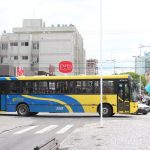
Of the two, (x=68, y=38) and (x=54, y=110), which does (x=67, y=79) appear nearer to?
(x=54, y=110)

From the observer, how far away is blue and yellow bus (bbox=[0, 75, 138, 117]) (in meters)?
34.4

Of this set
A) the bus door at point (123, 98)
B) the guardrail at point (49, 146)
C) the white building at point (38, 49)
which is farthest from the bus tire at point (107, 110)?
the white building at point (38, 49)

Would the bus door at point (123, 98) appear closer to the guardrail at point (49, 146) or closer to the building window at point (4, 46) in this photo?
the guardrail at point (49, 146)

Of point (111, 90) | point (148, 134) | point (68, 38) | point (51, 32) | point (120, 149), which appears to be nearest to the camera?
point (120, 149)

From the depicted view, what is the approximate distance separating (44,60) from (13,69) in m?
46.3

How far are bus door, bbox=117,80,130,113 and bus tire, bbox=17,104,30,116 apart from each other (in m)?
6.75

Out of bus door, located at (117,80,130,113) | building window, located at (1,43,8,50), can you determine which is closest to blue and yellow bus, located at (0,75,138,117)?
bus door, located at (117,80,130,113)

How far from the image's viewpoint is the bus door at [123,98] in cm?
3431

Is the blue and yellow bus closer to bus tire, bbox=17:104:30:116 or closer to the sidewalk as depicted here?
bus tire, bbox=17:104:30:116

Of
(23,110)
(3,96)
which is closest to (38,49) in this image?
(3,96)

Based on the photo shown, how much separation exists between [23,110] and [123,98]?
24.3ft

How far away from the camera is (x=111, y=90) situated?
113 feet

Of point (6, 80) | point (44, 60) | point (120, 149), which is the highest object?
point (44, 60)

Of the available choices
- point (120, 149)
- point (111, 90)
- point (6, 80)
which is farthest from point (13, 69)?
point (120, 149)
